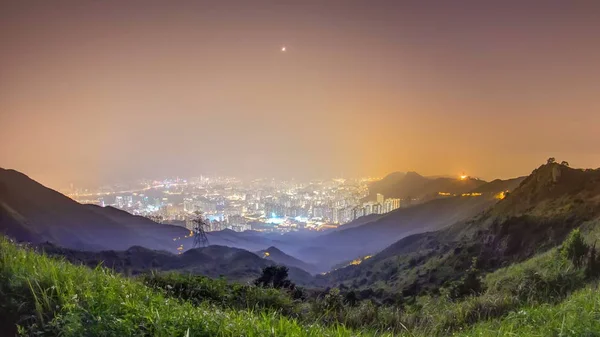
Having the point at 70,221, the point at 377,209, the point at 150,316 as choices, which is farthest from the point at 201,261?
the point at 377,209

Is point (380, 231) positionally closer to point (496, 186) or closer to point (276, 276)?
point (496, 186)

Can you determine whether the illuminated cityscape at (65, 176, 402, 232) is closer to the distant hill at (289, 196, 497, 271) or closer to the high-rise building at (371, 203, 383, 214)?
the high-rise building at (371, 203, 383, 214)

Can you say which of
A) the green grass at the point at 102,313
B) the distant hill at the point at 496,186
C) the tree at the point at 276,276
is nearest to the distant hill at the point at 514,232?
the tree at the point at 276,276

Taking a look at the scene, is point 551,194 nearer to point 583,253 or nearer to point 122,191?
point 583,253

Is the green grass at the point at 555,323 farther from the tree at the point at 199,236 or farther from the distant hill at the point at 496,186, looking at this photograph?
the distant hill at the point at 496,186

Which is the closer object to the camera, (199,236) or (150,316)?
(150,316)

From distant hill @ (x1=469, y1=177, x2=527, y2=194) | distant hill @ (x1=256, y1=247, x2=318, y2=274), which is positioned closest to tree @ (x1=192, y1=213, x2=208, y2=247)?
distant hill @ (x1=256, y1=247, x2=318, y2=274)
